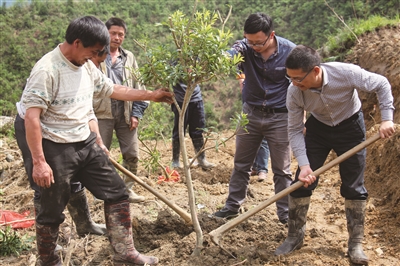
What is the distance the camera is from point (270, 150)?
4.30 m

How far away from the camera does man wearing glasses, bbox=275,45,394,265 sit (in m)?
3.26

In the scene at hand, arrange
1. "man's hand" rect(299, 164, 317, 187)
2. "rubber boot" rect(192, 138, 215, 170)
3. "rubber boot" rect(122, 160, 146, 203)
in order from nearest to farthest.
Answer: "man's hand" rect(299, 164, 317, 187)
"rubber boot" rect(122, 160, 146, 203)
"rubber boot" rect(192, 138, 215, 170)

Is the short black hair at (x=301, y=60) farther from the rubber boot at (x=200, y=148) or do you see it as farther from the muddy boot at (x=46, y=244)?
the rubber boot at (x=200, y=148)

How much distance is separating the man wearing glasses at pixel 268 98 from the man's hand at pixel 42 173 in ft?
6.03

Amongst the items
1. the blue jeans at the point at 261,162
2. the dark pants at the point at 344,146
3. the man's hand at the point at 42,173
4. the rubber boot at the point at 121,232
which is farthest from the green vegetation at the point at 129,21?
the man's hand at the point at 42,173

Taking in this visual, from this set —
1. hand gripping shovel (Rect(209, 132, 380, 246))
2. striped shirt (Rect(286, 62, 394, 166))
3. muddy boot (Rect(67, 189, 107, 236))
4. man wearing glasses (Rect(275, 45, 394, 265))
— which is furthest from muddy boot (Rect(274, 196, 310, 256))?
muddy boot (Rect(67, 189, 107, 236))

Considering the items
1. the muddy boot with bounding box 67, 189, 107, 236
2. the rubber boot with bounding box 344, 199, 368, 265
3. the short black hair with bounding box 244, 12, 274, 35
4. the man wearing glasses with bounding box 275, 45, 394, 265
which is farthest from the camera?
the muddy boot with bounding box 67, 189, 107, 236

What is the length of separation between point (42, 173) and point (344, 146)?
229 cm

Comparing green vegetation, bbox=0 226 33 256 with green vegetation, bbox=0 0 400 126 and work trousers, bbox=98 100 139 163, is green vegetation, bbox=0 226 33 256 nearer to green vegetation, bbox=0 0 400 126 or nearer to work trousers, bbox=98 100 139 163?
work trousers, bbox=98 100 139 163

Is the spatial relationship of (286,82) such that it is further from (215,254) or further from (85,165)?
(85,165)

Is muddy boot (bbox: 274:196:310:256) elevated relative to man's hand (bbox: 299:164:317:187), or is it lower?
lower

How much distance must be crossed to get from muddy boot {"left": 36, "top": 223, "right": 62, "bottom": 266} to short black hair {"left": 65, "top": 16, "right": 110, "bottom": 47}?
1.39 metres

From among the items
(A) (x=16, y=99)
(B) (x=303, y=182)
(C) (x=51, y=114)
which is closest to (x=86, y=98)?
(C) (x=51, y=114)

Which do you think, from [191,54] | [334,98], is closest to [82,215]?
[191,54]
